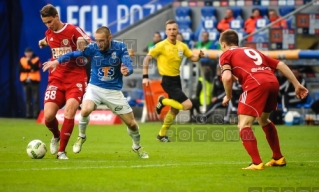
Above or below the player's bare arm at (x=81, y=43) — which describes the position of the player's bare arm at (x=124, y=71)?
below

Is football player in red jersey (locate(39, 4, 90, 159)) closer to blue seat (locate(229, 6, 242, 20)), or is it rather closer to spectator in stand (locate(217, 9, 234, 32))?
spectator in stand (locate(217, 9, 234, 32))

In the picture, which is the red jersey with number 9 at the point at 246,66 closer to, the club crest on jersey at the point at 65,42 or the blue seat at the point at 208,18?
the club crest on jersey at the point at 65,42

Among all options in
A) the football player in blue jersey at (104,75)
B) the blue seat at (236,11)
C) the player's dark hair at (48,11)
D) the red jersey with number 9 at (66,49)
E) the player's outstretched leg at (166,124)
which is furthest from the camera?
the blue seat at (236,11)

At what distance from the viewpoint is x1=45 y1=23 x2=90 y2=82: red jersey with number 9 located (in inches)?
488

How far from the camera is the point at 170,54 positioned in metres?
16.7

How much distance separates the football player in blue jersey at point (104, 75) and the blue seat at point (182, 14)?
14.5 metres

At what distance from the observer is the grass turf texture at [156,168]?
9008 millimetres

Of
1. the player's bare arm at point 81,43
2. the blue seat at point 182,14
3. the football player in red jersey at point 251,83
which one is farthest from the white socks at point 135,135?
the blue seat at point 182,14

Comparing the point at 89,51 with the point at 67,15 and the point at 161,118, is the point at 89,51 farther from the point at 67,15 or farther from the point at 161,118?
the point at 67,15

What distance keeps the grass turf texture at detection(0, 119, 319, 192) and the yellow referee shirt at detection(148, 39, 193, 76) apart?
1.61m

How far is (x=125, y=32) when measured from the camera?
27.0 metres

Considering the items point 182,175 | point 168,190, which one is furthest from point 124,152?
point 168,190

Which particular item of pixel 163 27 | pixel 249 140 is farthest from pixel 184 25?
pixel 249 140

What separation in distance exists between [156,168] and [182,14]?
16.1 meters
